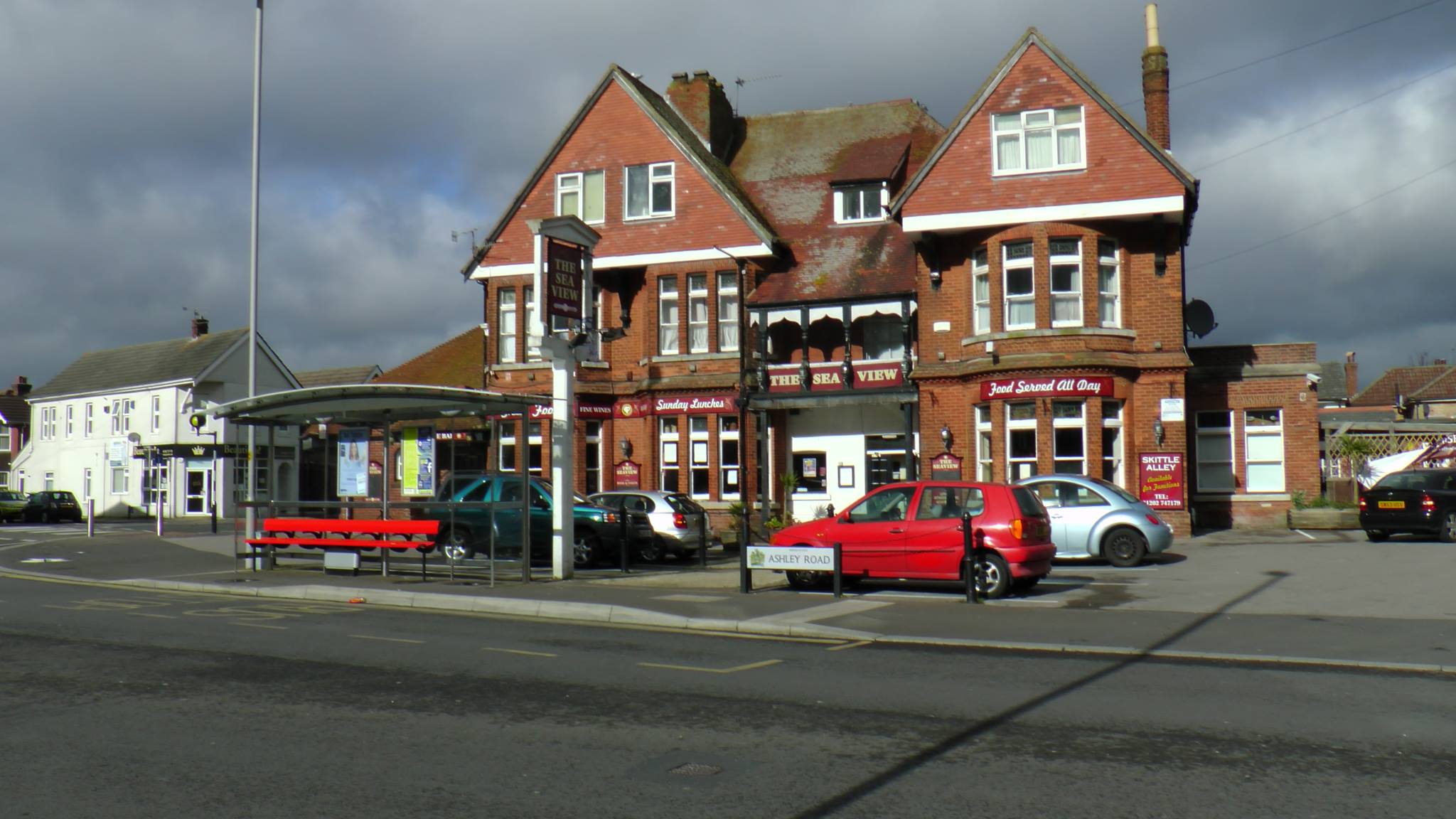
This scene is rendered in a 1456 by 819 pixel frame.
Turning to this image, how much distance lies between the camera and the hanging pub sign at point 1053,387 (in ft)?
82.5

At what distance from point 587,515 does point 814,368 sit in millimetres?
10393

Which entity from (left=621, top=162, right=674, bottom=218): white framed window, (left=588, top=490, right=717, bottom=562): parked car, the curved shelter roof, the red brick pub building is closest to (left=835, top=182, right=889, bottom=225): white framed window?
the red brick pub building

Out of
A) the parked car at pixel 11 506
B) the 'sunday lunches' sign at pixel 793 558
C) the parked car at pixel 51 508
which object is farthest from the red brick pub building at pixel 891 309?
the parked car at pixel 11 506

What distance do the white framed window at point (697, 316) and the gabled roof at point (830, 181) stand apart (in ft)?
5.57

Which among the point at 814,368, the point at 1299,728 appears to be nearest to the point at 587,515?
the point at 814,368

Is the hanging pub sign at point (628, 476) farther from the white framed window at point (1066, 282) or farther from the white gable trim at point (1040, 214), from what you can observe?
the white framed window at point (1066, 282)

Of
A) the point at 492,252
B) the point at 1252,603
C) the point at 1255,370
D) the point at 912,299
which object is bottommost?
the point at 1252,603

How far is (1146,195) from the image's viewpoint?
25359mm

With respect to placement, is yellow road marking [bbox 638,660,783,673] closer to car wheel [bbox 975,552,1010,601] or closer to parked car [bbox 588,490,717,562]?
car wheel [bbox 975,552,1010,601]

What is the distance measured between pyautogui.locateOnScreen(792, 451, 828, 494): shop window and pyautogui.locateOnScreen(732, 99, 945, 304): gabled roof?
4344mm

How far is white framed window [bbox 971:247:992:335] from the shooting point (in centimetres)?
2719

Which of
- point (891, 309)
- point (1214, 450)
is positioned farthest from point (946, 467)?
point (1214, 450)

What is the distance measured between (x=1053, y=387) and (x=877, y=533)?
413 inches

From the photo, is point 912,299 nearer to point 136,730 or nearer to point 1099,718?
point 1099,718
